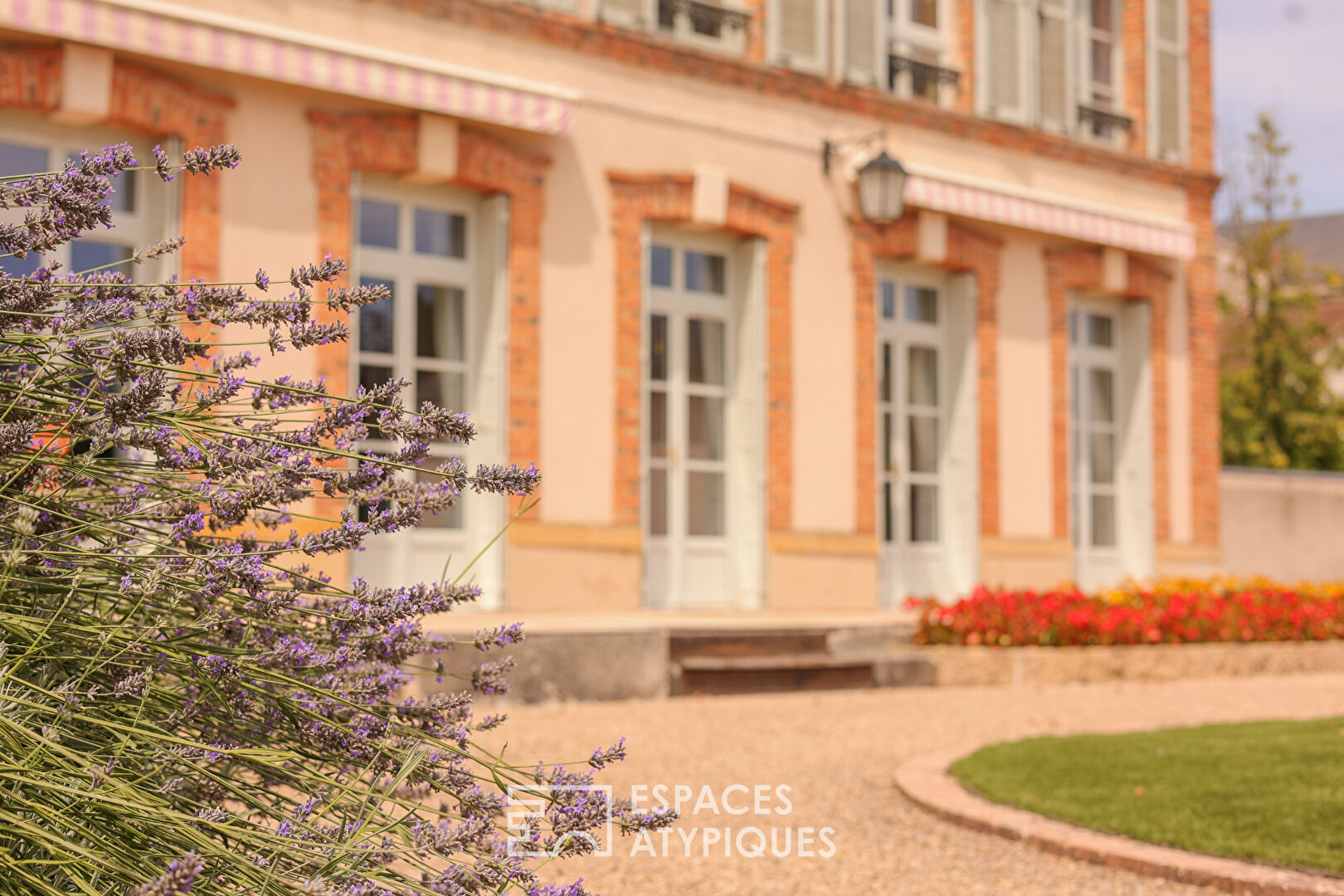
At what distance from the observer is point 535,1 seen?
1040cm

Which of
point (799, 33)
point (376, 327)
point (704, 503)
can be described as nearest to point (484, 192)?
point (376, 327)

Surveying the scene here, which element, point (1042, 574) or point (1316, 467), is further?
point (1316, 467)

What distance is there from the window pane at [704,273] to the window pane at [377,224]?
2.51 m

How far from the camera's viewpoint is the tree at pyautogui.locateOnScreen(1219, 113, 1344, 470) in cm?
2017

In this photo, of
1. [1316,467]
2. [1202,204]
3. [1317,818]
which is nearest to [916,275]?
[1202,204]

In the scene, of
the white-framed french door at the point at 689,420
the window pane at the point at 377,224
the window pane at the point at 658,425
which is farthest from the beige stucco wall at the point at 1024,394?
the window pane at the point at 377,224

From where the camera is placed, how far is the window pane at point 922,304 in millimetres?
12938

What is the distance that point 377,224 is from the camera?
9906mm

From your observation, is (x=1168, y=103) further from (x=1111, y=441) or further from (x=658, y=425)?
(x=658, y=425)

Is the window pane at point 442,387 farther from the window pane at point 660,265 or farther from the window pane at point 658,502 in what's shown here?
the window pane at point 660,265

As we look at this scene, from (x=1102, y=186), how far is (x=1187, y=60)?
1940 mm

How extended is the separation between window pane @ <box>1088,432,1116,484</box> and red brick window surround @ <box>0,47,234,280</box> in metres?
8.86

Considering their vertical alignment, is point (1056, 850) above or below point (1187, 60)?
below

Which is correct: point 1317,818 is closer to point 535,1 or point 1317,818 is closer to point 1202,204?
point 535,1
